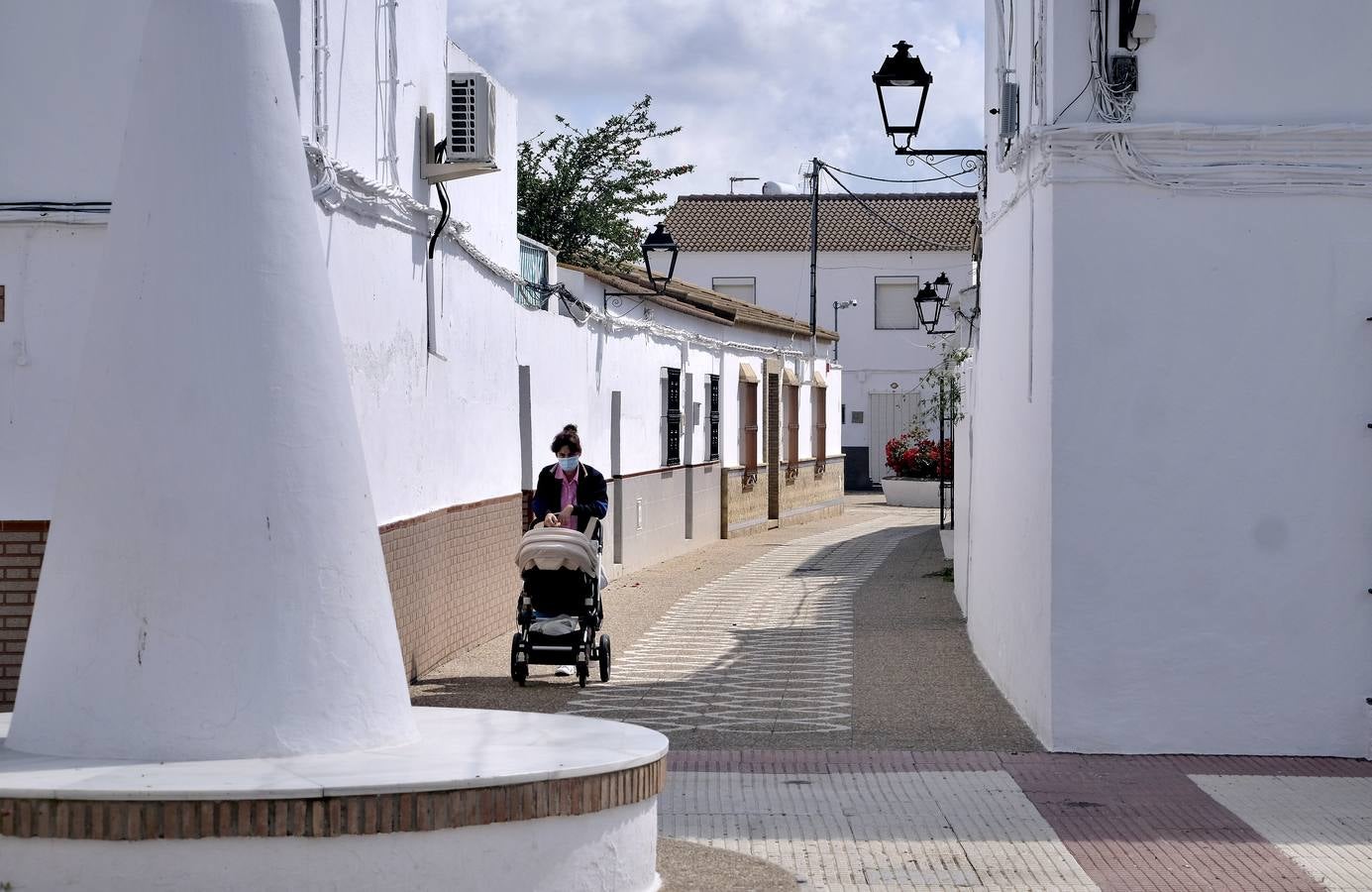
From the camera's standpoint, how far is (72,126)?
8.52 metres

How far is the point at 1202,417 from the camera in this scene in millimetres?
9078

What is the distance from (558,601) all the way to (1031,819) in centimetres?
462

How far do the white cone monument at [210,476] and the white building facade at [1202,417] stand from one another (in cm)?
437

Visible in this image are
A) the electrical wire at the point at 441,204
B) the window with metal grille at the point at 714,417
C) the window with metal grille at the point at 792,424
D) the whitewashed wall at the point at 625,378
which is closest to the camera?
the electrical wire at the point at 441,204

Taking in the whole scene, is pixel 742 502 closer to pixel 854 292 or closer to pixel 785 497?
pixel 785 497

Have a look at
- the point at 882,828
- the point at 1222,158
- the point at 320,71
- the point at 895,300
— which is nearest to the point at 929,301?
the point at 1222,158

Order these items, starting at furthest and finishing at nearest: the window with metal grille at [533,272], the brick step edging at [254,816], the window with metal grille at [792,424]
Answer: the window with metal grille at [792,424]
the window with metal grille at [533,272]
the brick step edging at [254,816]

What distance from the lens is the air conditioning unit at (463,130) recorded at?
1194 cm

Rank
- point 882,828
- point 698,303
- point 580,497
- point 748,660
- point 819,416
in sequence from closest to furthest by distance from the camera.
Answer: point 882,828 < point 580,497 < point 748,660 < point 698,303 < point 819,416

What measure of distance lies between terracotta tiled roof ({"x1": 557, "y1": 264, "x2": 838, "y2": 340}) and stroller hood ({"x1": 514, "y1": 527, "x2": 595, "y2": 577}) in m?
8.10

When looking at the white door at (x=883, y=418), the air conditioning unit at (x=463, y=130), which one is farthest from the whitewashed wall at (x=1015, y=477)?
the white door at (x=883, y=418)

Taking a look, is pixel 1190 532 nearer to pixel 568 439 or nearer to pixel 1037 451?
pixel 1037 451

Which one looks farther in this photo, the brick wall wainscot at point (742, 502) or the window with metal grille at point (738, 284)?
the window with metal grille at point (738, 284)

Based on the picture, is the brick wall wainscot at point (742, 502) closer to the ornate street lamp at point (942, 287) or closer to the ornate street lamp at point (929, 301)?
the ornate street lamp at point (929, 301)
